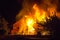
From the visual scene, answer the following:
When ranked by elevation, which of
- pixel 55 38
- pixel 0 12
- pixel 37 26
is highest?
pixel 0 12

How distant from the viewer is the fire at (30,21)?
2.40 meters

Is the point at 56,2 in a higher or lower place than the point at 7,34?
higher

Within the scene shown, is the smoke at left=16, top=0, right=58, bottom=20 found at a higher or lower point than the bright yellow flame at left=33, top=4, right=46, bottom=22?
higher

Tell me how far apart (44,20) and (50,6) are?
7.6 inches

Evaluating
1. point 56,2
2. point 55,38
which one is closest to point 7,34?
point 55,38

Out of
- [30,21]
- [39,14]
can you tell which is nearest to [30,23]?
[30,21]

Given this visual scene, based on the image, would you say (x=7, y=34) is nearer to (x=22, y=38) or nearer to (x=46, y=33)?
(x=22, y=38)

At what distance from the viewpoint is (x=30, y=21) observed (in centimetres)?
244

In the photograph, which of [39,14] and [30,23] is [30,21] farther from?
[39,14]

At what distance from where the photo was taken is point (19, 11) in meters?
2.45

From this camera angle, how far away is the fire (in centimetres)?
240

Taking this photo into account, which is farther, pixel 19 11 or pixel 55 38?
pixel 19 11

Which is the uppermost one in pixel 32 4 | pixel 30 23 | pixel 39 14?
pixel 32 4

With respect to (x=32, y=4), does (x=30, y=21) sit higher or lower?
lower
